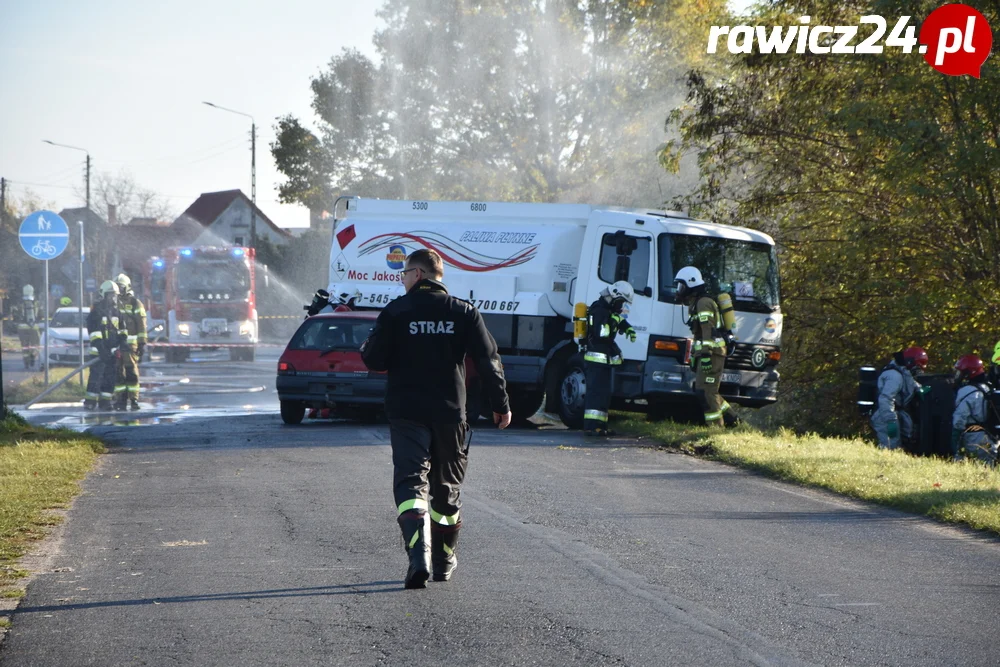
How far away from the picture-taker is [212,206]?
89.9 metres

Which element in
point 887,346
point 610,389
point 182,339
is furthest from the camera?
point 182,339

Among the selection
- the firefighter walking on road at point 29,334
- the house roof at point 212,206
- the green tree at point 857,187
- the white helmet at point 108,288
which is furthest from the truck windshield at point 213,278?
the house roof at point 212,206

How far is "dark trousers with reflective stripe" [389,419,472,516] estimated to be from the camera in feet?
21.9

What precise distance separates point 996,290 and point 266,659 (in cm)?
1501

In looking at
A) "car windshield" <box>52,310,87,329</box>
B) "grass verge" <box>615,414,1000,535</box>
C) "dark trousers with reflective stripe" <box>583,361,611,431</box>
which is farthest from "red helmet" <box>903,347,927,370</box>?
"car windshield" <box>52,310,87,329</box>

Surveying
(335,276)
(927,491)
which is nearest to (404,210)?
(335,276)

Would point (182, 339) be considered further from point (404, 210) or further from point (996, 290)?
point (996, 290)

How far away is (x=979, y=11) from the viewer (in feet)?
55.8

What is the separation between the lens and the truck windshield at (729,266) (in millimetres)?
16672

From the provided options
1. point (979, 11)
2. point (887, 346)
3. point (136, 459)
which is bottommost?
point (136, 459)

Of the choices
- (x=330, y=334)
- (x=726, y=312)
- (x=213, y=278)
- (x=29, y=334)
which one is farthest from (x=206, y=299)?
(x=726, y=312)

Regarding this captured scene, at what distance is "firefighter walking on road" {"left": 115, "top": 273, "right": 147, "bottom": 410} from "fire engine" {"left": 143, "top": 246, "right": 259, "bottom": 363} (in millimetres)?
14357

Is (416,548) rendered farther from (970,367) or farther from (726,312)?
(726,312)

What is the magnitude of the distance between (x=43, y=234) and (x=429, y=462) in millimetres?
13309
